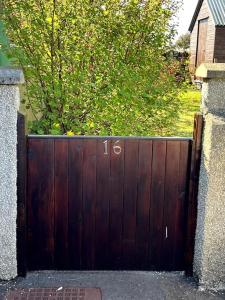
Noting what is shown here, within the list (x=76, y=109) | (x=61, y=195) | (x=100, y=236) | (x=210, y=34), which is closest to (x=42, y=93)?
(x=76, y=109)

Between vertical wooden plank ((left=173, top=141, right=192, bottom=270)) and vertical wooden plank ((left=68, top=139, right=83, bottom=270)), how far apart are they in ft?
3.11

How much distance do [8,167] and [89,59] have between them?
2009 mm

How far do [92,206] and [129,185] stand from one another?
0.41 metres

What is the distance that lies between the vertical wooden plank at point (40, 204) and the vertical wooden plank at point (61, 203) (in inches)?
1.6

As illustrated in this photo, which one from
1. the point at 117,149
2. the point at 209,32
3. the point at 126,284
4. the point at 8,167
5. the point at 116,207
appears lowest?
the point at 126,284

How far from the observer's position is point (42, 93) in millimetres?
5023

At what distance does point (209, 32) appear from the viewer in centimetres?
2133

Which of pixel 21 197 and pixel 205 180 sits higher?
pixel 205 180

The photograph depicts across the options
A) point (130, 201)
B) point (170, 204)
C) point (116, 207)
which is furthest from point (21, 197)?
point (170, 204)

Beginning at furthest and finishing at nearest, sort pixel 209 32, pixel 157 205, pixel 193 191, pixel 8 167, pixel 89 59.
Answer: pixel 209 32 → pixel 89 59 → pixel 157 205 → pixel 193 191 → pixel 8 167

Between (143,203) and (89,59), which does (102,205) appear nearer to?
(143,203)

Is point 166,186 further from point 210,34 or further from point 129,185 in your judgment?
point 210,34

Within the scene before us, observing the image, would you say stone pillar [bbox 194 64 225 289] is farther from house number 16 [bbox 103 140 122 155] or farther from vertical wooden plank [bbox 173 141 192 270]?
house number 16 [bbox 103 140 122 155]

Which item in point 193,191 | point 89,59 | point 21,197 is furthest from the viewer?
point 89,59
